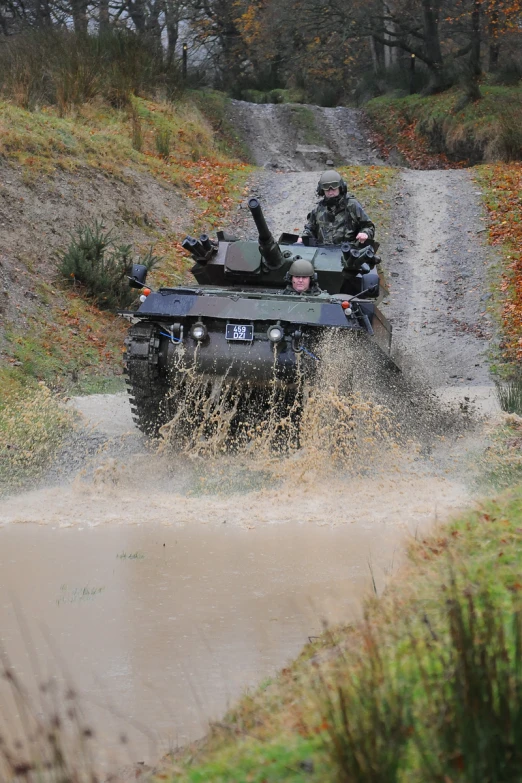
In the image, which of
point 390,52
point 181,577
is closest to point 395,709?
point 181,577

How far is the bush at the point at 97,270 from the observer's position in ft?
52.5

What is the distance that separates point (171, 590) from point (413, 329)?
11625mm

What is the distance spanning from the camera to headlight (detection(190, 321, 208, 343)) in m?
9.87

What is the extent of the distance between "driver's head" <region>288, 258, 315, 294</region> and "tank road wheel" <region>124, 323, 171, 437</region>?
153 cm

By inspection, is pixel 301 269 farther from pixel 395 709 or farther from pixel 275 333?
pixel 395 709

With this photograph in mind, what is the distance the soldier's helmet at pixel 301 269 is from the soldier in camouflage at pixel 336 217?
2024mm

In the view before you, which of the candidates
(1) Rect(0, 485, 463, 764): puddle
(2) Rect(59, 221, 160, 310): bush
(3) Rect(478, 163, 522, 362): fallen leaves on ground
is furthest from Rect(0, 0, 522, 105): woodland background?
(1) Rect(0, 485, 463, 764): puddle

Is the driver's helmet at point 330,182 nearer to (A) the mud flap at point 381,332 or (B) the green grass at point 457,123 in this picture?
(A) the mud flap at point 381,332

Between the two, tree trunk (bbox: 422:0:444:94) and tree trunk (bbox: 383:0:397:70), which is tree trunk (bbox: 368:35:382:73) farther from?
tree trunk (bbox: 422:0:444:94)

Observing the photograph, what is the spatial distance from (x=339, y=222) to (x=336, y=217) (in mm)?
82

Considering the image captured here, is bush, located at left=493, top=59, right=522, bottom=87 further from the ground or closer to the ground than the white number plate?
further from the ground

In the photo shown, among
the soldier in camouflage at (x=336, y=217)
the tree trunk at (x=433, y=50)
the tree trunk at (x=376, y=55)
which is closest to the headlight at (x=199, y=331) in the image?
the soldier in camouflage at (x=336, y=217)

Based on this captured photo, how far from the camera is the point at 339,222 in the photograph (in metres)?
12.9

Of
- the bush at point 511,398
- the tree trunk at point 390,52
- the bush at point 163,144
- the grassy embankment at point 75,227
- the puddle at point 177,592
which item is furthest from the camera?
the tree trunk at point 390,52
